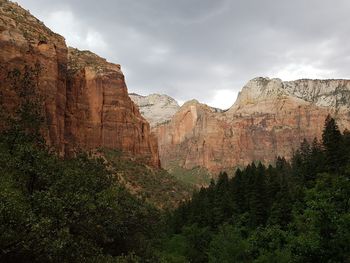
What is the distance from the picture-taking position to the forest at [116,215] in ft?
75.0

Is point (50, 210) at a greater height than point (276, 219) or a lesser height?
greater

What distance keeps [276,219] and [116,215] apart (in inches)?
793

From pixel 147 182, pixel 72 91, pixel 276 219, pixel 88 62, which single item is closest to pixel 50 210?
pixel 276 219

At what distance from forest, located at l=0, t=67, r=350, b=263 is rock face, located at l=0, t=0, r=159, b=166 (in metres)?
35.3

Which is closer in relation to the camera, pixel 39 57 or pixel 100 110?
pixel 39 57

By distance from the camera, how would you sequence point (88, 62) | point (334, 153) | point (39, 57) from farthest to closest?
point (88, 62) → point (39, 57) → point (334, 153)

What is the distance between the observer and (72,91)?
427ft

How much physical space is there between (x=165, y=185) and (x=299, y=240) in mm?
109952

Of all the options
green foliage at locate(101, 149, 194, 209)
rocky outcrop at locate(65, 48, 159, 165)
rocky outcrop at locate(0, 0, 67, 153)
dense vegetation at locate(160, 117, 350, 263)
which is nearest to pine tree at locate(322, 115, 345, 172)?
dense vegetation at locate(160, 117, 350, 263)

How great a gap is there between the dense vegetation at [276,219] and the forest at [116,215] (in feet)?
0.26

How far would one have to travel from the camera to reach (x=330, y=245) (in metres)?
23.6

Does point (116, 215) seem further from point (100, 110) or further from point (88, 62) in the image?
point (88, 62)

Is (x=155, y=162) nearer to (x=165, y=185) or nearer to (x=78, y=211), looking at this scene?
(x=165, y=185)

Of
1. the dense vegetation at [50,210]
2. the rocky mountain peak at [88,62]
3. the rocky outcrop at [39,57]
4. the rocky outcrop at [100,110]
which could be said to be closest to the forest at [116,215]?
the dense vegetation at [50,210]
